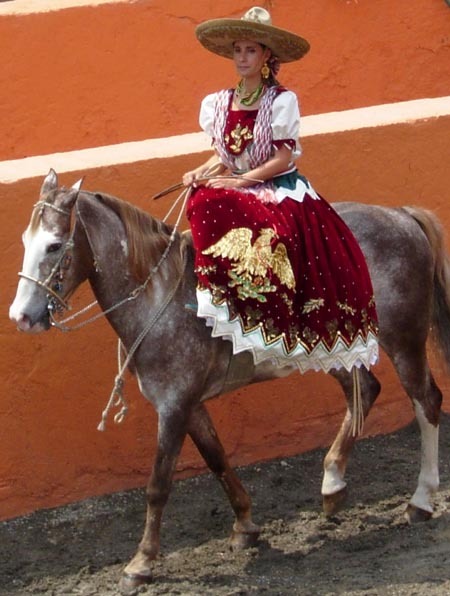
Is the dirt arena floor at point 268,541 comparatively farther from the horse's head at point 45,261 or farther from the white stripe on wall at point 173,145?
the white stripe on wall at point 173,145

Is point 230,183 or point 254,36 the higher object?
point 254,36

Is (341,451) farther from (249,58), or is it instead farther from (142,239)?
(249,58)

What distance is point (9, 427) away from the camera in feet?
21.7

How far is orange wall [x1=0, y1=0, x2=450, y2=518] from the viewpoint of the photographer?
261 inches

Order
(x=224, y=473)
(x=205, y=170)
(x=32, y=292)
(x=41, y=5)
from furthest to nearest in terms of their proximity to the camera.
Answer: (x=41, y=5)
(x=224, y=473)
(x=205, y=170)
(x=32, y=292)

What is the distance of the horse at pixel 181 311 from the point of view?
18.1 ft

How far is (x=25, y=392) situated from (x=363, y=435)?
195 centimetres

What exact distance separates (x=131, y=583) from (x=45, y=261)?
1.47 meters

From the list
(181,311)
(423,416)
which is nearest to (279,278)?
(181,311)

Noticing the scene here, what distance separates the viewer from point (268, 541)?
6.45m

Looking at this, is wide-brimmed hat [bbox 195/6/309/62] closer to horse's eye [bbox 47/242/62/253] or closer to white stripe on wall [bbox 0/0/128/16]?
horse's eye [bbox 47/242/62/253]

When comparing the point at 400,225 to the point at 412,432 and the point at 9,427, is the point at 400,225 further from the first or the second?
the point at 9,427

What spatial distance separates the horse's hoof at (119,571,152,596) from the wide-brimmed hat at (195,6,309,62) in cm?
229

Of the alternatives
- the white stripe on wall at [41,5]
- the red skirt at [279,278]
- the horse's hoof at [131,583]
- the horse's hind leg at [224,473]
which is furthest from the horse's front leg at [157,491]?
the white stripe on wall at [41,5]
